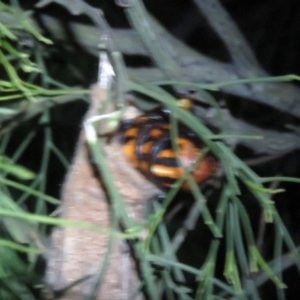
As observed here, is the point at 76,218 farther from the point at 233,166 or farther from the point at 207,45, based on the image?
the point at 207,45

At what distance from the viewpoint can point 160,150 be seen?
0.54 m

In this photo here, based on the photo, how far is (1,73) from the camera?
0.87 metres

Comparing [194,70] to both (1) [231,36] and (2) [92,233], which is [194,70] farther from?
(2) [92,233]

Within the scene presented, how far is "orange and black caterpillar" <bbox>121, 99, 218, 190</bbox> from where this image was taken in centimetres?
51

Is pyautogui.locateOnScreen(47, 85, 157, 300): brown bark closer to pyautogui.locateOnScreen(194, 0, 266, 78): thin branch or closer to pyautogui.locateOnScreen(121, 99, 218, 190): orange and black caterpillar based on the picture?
pyautogui.locateOnScreen(121, 99, 218, 190): orange and black caterpillar

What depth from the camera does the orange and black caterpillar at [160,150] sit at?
51cm

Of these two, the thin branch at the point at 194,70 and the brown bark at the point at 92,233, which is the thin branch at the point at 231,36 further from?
the brown bark at the point at 92,233

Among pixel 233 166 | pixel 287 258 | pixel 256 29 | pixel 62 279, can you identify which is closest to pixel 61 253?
pixel 62 279

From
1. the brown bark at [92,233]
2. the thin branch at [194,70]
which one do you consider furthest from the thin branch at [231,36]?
the brown bark at [92,233]

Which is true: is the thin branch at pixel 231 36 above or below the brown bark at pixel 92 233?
above

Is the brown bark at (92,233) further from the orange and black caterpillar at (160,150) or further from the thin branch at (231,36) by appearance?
the thin branch at (231,36)

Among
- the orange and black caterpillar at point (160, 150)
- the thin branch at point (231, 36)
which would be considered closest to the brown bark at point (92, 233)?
the orange and black caterpillar at point (160, 150)

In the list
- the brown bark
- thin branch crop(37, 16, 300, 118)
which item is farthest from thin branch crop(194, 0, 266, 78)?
the brown bark

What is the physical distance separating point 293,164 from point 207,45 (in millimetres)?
248
